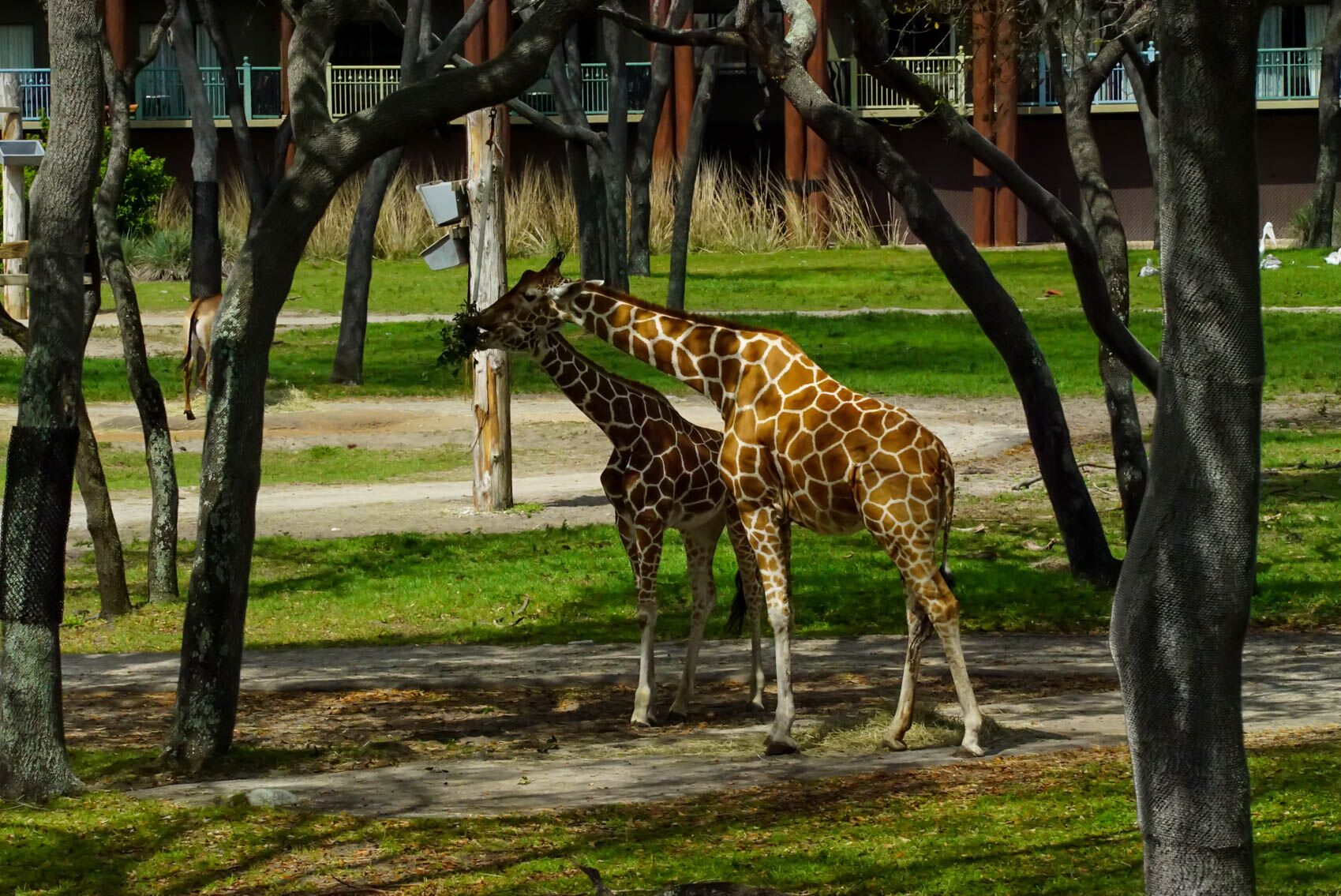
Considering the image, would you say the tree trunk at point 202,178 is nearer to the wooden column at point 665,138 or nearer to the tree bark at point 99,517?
the wooden column at point 665,138

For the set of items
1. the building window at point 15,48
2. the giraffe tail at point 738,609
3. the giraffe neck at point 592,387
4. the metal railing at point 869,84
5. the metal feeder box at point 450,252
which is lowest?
the giraffe tail at point 738,609

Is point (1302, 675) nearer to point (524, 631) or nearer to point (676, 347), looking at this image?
point (676, 347)

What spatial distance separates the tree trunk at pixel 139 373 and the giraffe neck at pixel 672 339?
4504 millimetres

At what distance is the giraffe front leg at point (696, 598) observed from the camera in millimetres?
10648

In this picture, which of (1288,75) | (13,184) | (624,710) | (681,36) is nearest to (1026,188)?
(681,36)

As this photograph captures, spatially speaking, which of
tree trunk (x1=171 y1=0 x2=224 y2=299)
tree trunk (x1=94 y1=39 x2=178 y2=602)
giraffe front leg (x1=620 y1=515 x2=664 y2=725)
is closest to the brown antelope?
tree trunk (x1=171 y1=0 x2=224 y2=299)

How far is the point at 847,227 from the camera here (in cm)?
4412

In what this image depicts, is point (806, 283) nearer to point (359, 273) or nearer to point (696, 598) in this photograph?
point (359, 273)

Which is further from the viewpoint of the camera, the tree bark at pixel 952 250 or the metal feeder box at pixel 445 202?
the metal feeder box at pixel 445 202

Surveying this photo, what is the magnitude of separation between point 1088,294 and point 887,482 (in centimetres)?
269

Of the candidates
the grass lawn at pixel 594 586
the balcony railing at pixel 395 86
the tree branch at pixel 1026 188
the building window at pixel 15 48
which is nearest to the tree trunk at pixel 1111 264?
the grass lawn at pixel 594 586

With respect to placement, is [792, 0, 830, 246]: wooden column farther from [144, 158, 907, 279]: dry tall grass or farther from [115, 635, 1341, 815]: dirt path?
[115, 635, 1341, 815]: dirt path

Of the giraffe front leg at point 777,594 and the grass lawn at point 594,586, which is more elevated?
the giraffe front leg at point 777,594

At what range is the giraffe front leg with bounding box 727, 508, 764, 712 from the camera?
10750mm
